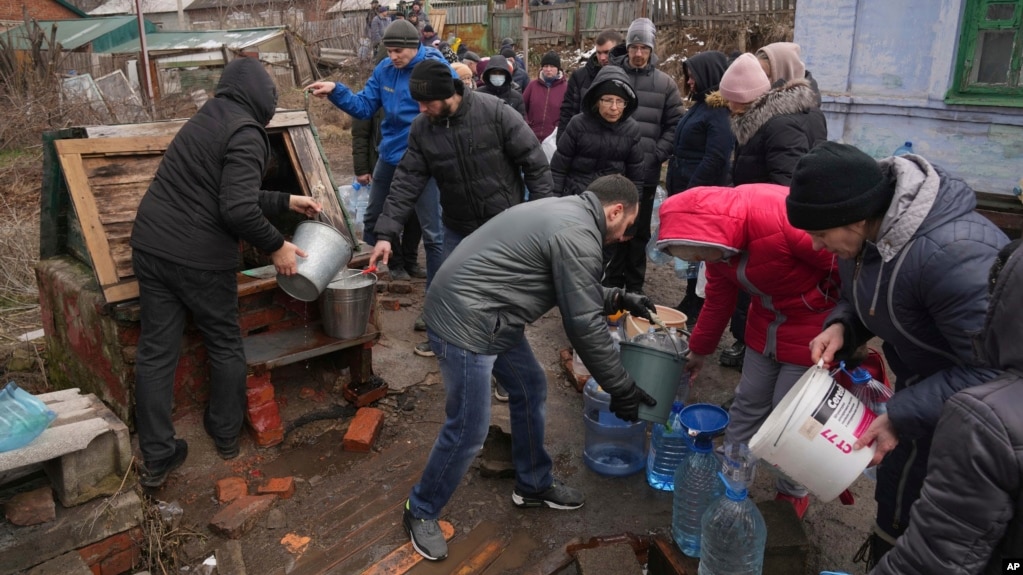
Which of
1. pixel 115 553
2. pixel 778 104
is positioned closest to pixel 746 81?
pixel 778 104

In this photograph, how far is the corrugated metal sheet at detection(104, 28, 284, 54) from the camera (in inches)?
748

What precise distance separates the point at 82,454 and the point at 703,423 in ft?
9.25

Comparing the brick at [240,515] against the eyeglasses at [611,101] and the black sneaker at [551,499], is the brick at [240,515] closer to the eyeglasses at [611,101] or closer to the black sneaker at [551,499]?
the black sneaker at [551,499]

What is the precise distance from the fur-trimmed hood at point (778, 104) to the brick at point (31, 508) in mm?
4184

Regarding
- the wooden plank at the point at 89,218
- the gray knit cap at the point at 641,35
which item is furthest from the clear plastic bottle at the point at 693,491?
the gray knit cap at the point at 641,35

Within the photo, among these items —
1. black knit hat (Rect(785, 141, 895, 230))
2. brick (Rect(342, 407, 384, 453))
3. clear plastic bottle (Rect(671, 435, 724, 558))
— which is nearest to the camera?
black knit hat (Rect(785, 141, 895, 230))

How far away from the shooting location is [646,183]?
19.2 ft

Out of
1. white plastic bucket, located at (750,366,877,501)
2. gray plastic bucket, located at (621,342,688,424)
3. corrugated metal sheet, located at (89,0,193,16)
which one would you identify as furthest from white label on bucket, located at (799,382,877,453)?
corrugated metal sheet, located at (89,0,193,16)

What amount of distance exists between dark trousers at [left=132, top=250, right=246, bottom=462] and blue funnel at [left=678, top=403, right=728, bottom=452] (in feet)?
8.04

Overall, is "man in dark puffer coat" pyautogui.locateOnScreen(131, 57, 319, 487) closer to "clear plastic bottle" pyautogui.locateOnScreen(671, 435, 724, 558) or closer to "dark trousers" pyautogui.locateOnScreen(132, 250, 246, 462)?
"dark trousers" pyautogui.locateOnScreen(132, 250, 246, 462)

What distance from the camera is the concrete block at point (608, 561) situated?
2961 mm

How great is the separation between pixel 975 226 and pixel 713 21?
1543 cm

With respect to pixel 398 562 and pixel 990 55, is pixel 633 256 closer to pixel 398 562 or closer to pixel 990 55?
pixel 398 562

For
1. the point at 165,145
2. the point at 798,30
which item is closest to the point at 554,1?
the point at 798,30
